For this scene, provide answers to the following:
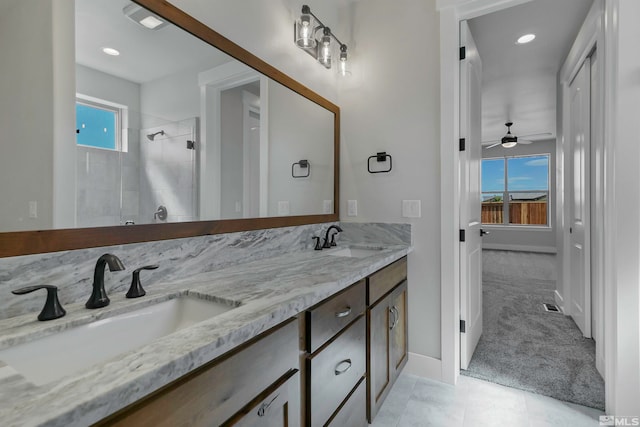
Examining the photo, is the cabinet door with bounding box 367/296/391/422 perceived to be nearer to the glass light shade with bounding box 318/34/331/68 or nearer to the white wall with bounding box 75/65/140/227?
the white wall with bounding box 75/65/140/227

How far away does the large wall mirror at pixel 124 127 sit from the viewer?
0.84 metres

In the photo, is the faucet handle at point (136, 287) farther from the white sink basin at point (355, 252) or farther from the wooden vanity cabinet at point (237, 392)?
the white sink basin at point (355, 252)

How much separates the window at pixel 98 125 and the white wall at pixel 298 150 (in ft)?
2.84

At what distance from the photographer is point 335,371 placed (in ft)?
3.90

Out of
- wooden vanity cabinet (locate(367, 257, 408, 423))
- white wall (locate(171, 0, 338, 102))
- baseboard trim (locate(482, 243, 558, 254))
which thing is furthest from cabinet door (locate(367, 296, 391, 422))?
baseboard trim (locate(482, 243, 558, 254))

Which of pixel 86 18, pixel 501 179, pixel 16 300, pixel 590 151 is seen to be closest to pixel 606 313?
pixel 590 151

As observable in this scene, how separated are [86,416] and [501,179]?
341 inches

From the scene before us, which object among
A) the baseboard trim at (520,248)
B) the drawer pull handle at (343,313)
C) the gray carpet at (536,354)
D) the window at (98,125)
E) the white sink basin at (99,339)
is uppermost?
the window at (98,125)

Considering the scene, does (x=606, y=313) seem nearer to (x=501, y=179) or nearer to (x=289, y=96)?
(x=289, y=96)

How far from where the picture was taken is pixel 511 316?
3023 mm

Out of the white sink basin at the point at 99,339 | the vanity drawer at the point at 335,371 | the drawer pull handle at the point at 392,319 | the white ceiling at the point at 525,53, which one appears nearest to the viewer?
the white sink basin at the point at 99,339

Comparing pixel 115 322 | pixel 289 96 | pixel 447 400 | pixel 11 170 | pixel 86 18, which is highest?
pixel 289 96

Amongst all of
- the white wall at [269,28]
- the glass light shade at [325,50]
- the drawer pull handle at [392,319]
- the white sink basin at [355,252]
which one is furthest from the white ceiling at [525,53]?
the drawer pull handle at [392,319]

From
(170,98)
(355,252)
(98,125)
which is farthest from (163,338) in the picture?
(355,252)
